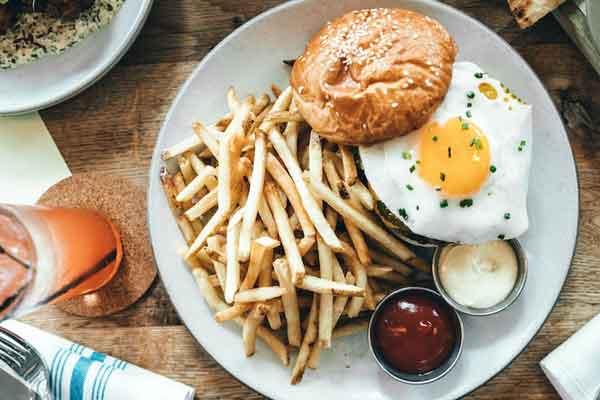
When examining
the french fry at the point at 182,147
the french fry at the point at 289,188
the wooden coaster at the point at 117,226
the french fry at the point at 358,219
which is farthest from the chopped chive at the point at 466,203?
the wooden coaster at the point at 117,226

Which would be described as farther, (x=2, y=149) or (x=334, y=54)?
(x=2, y=149)

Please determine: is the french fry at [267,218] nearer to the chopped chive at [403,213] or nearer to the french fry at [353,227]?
the french fry at [353,227]

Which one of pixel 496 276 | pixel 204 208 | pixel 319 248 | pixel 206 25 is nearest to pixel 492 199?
pixel 496 276

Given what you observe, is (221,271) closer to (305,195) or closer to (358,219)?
(305,195)

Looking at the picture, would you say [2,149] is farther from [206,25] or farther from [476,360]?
[476,360]

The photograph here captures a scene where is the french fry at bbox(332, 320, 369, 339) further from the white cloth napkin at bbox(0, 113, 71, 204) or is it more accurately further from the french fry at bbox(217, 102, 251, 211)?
the white cloth napkin at bbox(0, 113, 71, 204)

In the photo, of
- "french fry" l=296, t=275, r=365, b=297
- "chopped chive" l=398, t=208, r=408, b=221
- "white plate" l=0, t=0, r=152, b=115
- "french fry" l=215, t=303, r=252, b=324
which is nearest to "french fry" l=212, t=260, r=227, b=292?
"french fry" l=215, t=303, r=252, b=324
